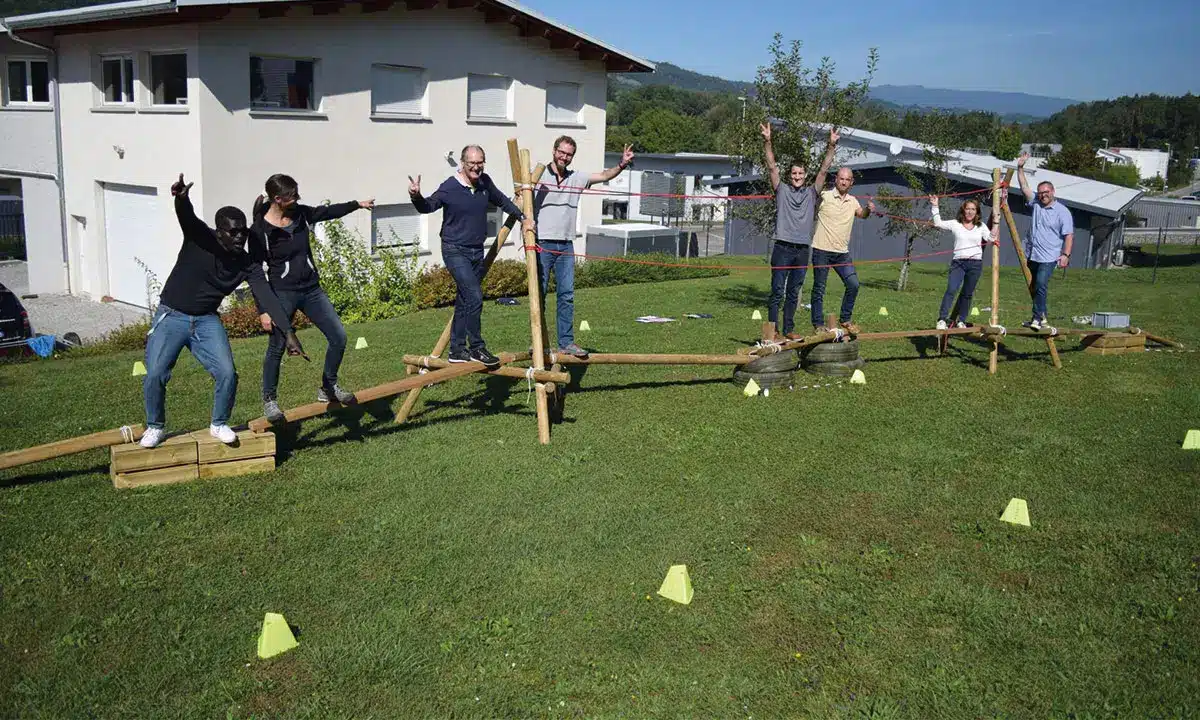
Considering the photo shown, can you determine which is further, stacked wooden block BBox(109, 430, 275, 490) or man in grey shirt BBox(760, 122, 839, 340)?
man in grey shirt BBox(760, 122, 839, 340)

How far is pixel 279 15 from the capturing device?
19266 millimetres

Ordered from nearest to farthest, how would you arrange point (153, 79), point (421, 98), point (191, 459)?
point (191, 459), point (153, 79), point (421, 98)

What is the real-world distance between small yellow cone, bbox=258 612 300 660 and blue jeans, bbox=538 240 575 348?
460cm

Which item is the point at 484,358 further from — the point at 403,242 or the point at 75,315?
the point at 75,315

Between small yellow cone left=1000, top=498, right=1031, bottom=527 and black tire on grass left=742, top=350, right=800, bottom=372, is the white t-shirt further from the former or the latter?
small yellow cone left=1000, top=498, right=1031, bottom=527

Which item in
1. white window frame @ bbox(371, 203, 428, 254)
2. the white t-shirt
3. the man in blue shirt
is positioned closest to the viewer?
the white t-shirt

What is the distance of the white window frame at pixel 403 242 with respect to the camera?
22.3 m

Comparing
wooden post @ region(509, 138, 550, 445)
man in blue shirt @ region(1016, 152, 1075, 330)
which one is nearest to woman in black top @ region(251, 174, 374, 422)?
wooden post @ region(509, 138, 550, 445)

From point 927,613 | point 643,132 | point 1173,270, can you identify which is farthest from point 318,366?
point 643,132

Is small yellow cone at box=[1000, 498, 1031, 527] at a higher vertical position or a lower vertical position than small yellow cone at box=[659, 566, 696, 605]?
higher

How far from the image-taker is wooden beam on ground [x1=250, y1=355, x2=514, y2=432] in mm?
7961

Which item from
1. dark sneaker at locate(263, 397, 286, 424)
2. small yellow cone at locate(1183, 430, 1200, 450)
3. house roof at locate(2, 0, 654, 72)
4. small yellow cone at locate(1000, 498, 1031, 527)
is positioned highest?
house roof at locate(2, 0, 654, 72)

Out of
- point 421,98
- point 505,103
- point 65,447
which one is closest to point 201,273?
point 65,447

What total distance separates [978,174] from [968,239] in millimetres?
26840
